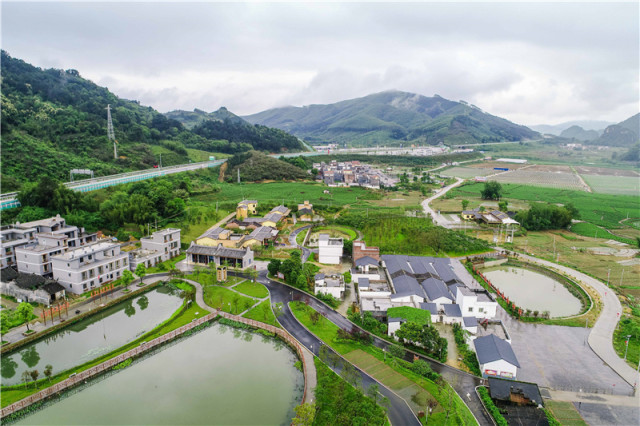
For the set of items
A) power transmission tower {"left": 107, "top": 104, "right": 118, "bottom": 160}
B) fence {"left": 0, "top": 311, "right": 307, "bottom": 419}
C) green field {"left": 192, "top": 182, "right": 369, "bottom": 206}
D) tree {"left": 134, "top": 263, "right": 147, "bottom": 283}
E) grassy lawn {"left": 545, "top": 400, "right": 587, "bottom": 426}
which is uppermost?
power transmission tower {"left": 107, "top": 104, "right": 118, "bottom": 160}

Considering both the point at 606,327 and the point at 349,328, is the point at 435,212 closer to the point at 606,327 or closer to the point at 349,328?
the point at 606,327

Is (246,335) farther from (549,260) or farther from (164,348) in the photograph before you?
(549,260)

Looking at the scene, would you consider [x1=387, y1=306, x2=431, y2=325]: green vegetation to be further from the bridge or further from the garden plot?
the garden plot

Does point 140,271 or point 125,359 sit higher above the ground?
point 140,271

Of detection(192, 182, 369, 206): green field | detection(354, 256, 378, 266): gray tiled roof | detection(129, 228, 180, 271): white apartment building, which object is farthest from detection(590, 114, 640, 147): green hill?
detection(129, 228, 180, 271): white apartment building

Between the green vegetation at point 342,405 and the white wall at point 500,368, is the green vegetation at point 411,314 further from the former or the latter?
the green vegetation at point 342,405

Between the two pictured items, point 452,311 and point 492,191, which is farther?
point 492,191

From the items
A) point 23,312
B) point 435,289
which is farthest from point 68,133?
point 435,289
